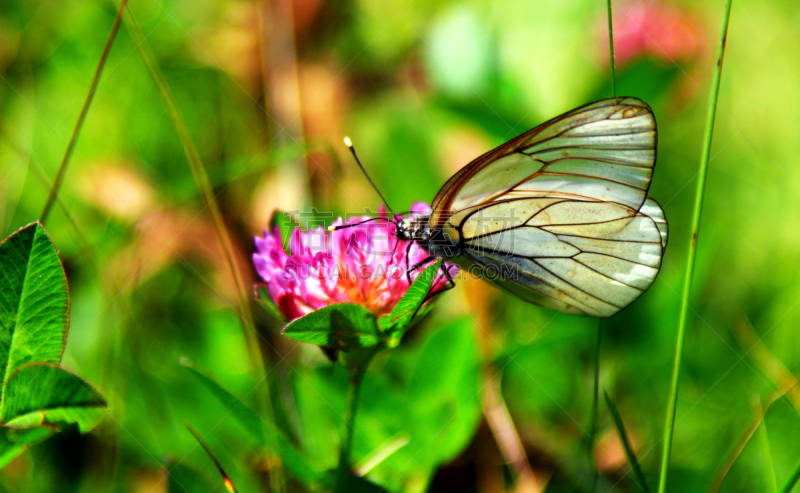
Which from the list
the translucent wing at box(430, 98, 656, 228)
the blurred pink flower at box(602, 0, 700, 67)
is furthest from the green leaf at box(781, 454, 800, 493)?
the blurred pink flower at box(602, 0, 700, 67)

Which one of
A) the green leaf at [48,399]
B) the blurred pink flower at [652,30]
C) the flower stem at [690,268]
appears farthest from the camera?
the blurred pink flower at [652,30]

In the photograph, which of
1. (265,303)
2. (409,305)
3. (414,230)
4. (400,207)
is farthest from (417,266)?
(400,207)

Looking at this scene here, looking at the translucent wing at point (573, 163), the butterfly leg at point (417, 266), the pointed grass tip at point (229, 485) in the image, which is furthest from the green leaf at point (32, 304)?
the translucent wing at point (573, 163)

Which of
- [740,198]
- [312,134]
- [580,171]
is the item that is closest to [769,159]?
[740,198]

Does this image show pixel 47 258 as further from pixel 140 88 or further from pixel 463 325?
pixel 140 88

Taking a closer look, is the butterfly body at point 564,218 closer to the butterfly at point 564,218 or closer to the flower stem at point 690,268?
the butterfly at point 564,218

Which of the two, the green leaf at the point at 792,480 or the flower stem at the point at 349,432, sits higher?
the flower stem at the point at 349,432

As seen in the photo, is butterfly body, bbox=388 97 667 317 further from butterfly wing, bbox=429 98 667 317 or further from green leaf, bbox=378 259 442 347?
green leaf, bbox=378 259 442 347
